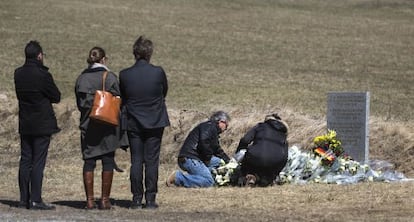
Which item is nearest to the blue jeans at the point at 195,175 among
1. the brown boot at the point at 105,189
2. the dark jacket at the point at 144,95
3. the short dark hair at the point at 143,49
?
the dark jacket at the point at 144,95

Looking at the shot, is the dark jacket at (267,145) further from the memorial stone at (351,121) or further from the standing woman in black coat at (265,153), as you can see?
the memorial stone at (351,121)

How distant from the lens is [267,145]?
40.6 feet

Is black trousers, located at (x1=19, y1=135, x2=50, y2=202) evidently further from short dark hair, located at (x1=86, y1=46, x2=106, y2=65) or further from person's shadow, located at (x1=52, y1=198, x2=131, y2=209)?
short dark hair, located at (x1=86, y1=46, x2=106, y2=65)

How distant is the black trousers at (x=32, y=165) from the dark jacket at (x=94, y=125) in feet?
1.50

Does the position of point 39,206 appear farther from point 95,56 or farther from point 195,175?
point 195,175

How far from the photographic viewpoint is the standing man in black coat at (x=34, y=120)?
10516 mm

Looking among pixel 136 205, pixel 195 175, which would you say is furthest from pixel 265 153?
pixel 136 205

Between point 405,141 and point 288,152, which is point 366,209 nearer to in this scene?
point 288,152

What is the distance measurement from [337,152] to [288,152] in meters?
1.01

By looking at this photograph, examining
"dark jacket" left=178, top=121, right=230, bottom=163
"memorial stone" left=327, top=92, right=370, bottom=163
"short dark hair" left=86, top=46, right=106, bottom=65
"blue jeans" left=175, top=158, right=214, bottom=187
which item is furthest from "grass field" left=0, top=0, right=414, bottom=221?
"short dark hair" left=86, top=46, right=106, bottom=65

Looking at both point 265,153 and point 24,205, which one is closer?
point 24,205

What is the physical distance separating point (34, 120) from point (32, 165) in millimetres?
523

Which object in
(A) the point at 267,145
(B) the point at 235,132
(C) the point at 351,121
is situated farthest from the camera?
(B) the point at 235,132

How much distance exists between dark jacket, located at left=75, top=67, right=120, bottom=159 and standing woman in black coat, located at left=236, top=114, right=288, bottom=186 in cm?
229
